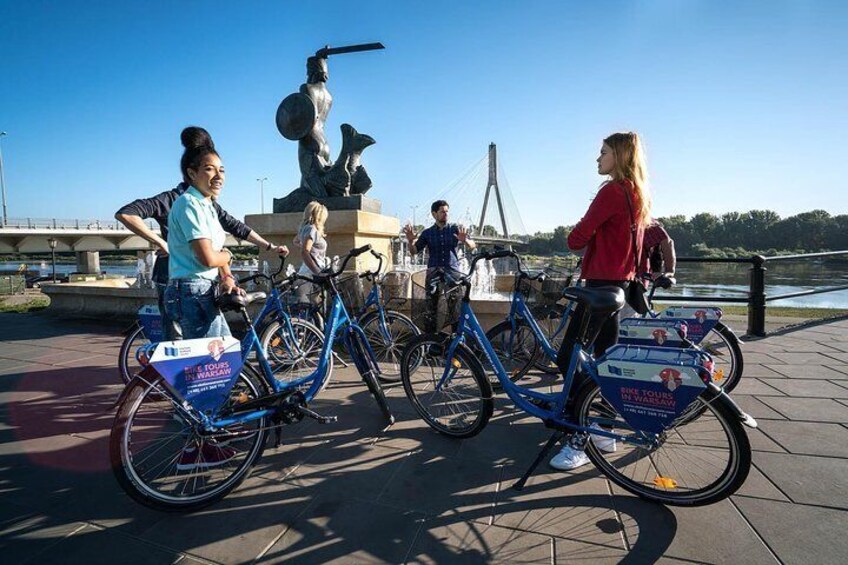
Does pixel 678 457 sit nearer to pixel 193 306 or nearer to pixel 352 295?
pixel 193 306

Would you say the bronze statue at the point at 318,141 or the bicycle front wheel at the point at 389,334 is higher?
the bronze statue at the point at 318,141

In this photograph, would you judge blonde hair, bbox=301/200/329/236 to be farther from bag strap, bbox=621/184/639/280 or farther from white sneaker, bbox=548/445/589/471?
white sneaker, bbox=548/445/589/471

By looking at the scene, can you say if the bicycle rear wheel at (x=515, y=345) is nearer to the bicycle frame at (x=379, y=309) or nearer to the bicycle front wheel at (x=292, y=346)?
the bicycle frame at (x=379, y=309)

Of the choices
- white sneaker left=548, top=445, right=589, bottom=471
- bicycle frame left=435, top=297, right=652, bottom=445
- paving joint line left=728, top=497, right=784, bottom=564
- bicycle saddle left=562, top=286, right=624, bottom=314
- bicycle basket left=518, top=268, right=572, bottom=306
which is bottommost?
paving joint line left=728, top=497, right=784, bottom=564

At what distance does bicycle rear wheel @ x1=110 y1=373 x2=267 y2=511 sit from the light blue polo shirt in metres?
0.67

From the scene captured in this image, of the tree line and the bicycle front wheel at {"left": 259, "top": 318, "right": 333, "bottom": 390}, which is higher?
the tree line

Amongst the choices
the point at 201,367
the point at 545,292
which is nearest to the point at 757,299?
the point at 545,292

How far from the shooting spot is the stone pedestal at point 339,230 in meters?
6.71

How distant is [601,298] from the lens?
2.34 meters

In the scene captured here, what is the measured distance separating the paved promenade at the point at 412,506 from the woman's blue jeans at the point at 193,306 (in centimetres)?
92

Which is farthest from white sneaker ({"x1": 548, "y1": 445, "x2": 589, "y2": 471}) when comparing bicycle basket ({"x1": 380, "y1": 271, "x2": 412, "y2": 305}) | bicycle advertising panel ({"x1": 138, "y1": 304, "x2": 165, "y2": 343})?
bicycle advertising panel ({"x1": 138, "y1": 304, "x2": 165, "y2": 343})

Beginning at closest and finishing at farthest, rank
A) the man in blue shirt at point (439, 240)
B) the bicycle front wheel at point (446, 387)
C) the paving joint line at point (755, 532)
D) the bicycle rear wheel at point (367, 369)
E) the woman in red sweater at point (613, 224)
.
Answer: the paving joint line at point (755, 532) < the woman in red sweater at point (613, 224) < the bicycle front wheel at point (446, 387) < the bicycle rear wheel at point (367, 369) < the man in blue shirt at point (439, 240)

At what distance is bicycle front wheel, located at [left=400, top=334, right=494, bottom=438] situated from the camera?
9.27 ft

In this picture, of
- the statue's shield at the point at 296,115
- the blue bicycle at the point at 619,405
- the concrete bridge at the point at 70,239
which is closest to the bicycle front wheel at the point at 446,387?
the blue bicycle at the point at 619,405
